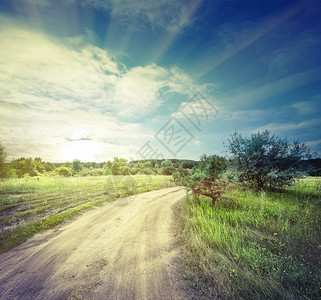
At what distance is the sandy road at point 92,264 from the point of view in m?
3.12

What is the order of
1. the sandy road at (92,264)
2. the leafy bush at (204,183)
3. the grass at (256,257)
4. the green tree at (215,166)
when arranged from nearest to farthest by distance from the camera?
the grass at (256,257) < the sandy road at (92,264) < the leafy bush at (204,183) < the green tree at (215,166)

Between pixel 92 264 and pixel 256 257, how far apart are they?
447 centimetres

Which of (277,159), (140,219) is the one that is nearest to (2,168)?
(140,219)

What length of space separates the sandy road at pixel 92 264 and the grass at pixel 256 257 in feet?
2.45

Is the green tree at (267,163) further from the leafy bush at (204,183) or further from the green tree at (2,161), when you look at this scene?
the green tree at (2,161)

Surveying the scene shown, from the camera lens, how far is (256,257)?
12.1 ft

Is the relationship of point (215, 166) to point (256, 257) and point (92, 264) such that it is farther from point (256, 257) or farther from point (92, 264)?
point (92, 264)

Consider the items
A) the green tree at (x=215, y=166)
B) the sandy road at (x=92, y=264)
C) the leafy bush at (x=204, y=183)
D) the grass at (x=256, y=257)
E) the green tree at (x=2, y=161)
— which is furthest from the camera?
the green tree at (x=2, y=161)

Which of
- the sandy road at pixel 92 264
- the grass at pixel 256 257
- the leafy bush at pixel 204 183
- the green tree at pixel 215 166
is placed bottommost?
the sandy road at pixel 92 264

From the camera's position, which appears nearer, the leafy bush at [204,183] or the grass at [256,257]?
the grass at [256,257]

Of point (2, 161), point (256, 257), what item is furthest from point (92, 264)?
point (2, 161)

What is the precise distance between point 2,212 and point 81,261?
9.49 meters

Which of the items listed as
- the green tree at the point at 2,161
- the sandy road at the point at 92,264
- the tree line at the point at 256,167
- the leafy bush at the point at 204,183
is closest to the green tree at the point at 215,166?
the tree line at the point at 256,167

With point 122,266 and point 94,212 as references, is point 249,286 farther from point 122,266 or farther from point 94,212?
point 94,212
